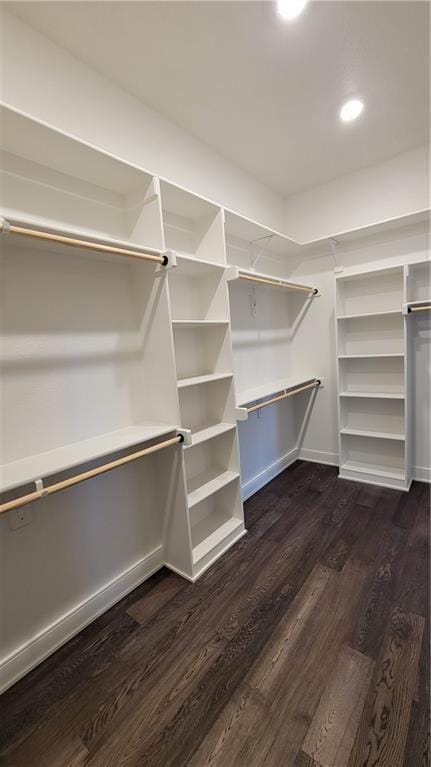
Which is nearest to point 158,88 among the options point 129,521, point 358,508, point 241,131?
point 241,131

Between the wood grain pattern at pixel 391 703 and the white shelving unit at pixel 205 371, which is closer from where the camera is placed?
the wood grain pattern at pixel 391 703

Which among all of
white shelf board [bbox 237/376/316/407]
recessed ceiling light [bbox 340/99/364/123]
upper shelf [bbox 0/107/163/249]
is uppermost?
recessed ceiling light [bbox 340/99/364/123]

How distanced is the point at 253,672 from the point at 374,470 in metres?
2.12

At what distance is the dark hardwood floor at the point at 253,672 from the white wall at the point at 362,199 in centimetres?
266

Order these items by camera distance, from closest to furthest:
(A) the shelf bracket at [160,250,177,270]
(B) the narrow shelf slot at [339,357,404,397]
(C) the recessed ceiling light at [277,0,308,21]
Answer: (C) the recessed ceiling light at [277,0,308,21]
(A) the shelf bracket at [160,250,177,270]
(B) the narrow shelf slot at [339,357,404,397]

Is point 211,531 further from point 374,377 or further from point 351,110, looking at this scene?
point 351,110

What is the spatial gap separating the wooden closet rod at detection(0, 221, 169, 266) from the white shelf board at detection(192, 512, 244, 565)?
1.74 m

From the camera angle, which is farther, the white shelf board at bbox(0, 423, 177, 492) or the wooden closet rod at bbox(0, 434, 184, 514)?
the white shelf board at bbox(0, 423, 177, 492)

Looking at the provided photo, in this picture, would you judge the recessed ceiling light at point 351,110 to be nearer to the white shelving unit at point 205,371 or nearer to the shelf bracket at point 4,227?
the white shelving unit at point 205,371

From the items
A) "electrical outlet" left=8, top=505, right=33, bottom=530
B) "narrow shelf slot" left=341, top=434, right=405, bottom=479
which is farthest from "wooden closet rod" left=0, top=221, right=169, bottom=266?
"narrow shelf slot" left=341, top=434, right=405, bottom=479

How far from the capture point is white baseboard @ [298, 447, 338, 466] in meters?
3.36

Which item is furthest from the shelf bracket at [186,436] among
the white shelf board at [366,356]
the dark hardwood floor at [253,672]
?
the white shelf board at [366,356]

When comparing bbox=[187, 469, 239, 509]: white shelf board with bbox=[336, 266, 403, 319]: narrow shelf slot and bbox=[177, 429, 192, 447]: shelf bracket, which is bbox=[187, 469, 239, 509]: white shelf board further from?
bbox=[336, 266, 403, 319]: narrow shelf slot

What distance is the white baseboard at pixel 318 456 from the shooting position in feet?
11.0
